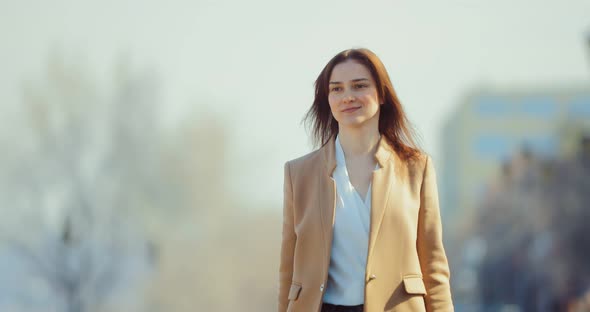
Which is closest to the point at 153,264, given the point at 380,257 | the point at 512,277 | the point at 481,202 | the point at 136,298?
the point at 136,298

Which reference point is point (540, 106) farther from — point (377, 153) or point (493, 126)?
point (377, 153)

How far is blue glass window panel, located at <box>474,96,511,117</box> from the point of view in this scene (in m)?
105

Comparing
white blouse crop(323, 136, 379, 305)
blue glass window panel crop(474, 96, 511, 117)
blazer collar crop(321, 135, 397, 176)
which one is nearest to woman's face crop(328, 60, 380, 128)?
blazer collar crop(321, 135, 397, 176)

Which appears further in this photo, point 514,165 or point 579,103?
point 579,103

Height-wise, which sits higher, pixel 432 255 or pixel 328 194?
pixel 328 194

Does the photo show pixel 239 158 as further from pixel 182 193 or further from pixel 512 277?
pixel 512 277

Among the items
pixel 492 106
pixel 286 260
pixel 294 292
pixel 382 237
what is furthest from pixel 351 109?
pixel 492 106

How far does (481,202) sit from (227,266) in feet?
88.6

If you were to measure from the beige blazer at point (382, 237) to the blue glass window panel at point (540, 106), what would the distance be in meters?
102

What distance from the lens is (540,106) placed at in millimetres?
104812

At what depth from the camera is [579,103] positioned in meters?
102

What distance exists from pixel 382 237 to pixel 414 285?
0.70ft

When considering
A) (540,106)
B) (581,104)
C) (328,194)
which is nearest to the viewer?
(328,194)

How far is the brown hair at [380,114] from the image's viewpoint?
Result: 15.4 ft
